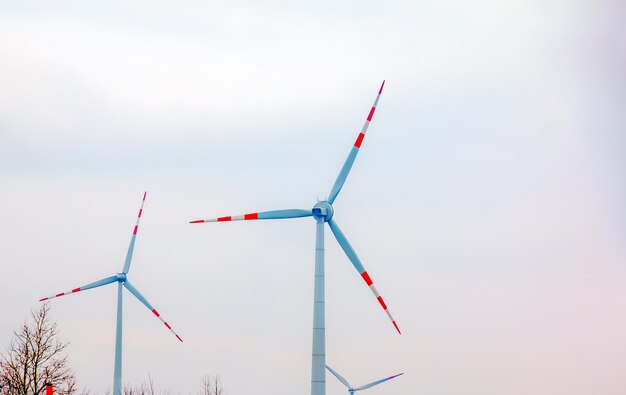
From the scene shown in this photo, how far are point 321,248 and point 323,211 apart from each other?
108 inches

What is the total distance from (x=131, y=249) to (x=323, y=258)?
3925 cm

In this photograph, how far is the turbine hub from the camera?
8169cm

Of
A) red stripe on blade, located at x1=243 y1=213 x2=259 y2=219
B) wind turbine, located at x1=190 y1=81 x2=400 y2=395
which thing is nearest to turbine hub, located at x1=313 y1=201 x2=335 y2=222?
wind turbine, located at x1=190 y1=81 x2=400 y2=395

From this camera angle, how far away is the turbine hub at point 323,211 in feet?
268

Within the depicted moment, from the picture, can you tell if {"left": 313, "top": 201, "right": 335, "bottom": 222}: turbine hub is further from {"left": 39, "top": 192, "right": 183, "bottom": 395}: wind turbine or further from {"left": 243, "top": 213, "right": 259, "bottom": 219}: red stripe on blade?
{"left": 39, "top": 192, "right": 183, "bottom": 395}: wind turbine

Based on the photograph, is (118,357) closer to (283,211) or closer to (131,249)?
(131,249)

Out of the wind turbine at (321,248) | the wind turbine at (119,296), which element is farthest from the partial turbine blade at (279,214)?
the wind turbine at (119,296)

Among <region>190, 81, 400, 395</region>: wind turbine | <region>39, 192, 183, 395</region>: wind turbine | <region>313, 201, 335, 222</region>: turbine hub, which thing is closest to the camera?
<region>190, 81, 400, 395</region>: wind turbine

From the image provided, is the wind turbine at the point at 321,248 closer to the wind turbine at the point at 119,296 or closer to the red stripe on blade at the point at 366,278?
the red stripe on blade at the point at 366,278

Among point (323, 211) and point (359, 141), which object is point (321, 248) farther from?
point (359, 141)

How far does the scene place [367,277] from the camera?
8262 centimetres

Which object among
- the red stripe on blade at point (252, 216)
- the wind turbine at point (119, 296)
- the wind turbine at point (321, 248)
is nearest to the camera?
the wind turbine at point (321, 248)

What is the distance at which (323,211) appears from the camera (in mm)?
81750

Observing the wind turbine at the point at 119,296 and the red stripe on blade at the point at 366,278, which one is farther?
the wind turbine at the point at 119,296
